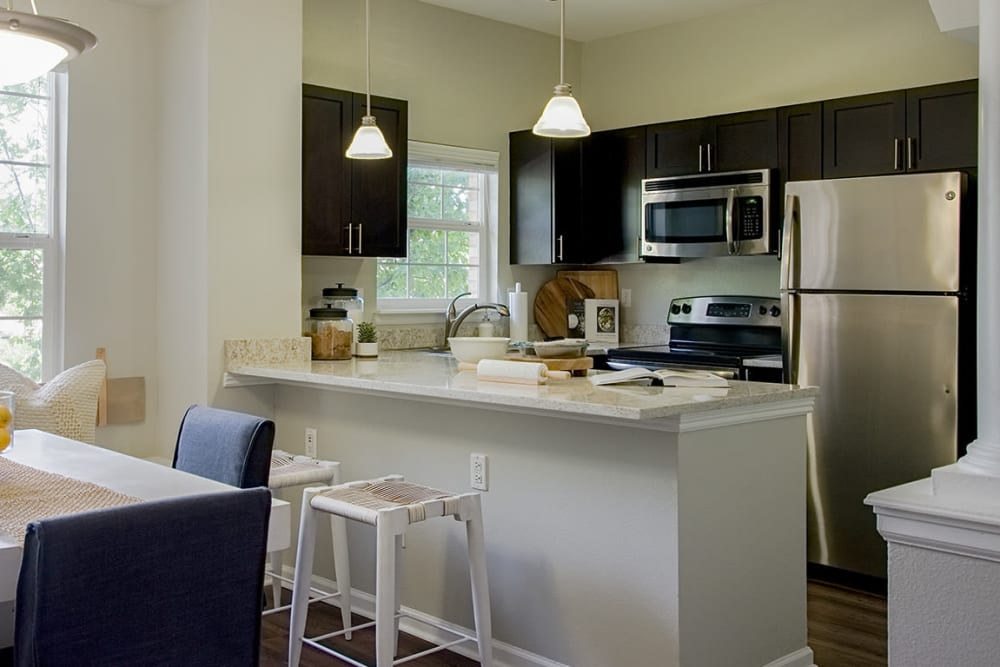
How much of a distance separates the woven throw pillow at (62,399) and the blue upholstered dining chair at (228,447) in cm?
126

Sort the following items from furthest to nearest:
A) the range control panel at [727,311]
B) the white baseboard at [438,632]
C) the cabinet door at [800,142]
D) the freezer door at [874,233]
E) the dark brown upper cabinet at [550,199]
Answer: the dark brown upper cabinet at [550,199], the range control panel at [727,311], the cabinet door at [800,142], the freezer door at [874,233], the white baseboard at [438,632]

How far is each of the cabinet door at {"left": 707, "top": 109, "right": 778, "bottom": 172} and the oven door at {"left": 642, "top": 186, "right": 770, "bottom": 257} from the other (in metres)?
0.14

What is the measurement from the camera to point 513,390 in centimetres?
292

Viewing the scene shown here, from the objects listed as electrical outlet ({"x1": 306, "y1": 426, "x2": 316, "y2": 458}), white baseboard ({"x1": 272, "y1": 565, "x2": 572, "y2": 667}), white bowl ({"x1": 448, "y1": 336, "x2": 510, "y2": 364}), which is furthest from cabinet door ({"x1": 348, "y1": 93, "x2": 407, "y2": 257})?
white baseboard ({"x1": 272, "y1": 565, "x2": 572, "y2": 667})

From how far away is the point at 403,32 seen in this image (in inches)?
198

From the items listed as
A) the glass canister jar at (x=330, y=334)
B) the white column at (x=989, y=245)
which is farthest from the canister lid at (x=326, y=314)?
the white column at (x=989, y=245)

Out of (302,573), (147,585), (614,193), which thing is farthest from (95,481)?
(614,193)

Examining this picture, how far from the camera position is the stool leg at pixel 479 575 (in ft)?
9.14

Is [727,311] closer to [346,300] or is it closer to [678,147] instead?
[678,147]

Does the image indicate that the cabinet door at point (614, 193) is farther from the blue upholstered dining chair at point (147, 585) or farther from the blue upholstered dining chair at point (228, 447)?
the blue upholstered dining chair at point (147, 585)

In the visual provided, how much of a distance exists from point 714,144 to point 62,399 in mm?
3141

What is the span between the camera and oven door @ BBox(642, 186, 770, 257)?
4.63 metres

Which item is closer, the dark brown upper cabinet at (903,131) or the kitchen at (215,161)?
the kitchen at (215,161)

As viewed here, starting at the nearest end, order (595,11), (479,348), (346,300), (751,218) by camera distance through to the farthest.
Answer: (479,348) < (346,300) < (751,218) < (595,11)
